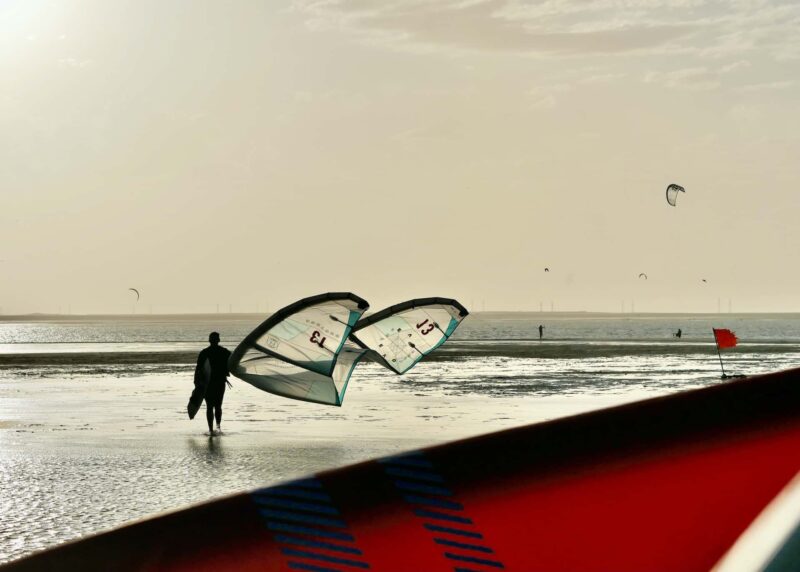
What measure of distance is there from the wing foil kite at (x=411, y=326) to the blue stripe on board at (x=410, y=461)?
20133 mm

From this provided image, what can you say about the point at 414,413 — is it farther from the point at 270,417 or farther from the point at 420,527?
the point at 420,527

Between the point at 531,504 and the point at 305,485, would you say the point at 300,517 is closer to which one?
the point at 305,485

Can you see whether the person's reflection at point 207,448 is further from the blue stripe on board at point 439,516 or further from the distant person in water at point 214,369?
the blue stripe on board at point 439,516

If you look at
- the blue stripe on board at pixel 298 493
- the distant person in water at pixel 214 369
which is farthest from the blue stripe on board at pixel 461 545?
the distant person in water at pixel 214 369

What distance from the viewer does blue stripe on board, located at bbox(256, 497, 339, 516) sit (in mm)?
1056

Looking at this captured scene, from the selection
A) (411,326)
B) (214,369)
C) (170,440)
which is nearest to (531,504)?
(214,369)

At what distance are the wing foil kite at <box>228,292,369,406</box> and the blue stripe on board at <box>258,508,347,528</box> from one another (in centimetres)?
1619

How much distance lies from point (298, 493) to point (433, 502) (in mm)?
134

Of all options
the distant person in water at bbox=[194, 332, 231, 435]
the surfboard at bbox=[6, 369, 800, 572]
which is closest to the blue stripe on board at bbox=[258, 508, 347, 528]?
the surfboard at bbox=[6, 369, 800, 572]

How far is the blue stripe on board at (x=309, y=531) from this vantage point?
1038 millimetres

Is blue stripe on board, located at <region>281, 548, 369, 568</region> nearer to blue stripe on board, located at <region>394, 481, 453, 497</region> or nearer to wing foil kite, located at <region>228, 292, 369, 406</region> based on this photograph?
blue stripe on board, located at <region>394, 481, 453, 497</region>

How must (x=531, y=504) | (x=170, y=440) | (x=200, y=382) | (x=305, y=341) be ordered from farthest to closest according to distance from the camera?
(x=305, y=341) < (x=200, y=382) < (x=170, y=440) < (x=531, y=504)

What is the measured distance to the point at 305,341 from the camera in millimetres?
17984

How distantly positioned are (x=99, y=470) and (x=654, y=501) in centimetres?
1229
